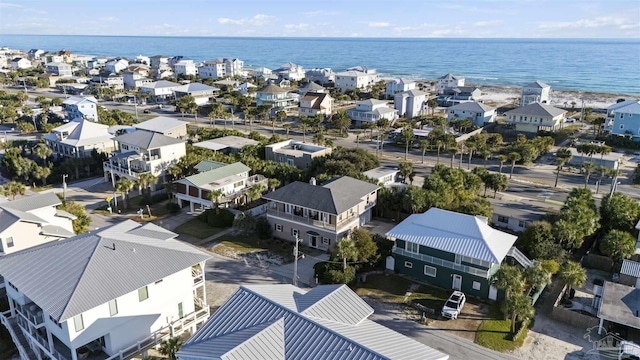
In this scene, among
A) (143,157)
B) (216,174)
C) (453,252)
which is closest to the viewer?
(453,252)

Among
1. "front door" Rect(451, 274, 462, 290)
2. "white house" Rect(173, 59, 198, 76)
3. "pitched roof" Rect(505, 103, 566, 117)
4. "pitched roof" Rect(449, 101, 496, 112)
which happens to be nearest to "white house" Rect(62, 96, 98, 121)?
"pitched roof" Rect(449, 101, 496, 112)

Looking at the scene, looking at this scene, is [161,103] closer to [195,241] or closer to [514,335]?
[195,241]

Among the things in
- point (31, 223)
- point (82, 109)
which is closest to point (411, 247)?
point (31, 223)

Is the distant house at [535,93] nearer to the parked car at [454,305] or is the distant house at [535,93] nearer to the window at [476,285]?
the window at [476,285]

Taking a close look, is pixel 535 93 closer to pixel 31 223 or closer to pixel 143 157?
pixel 143 157

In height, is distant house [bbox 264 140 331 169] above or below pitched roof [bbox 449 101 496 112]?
below

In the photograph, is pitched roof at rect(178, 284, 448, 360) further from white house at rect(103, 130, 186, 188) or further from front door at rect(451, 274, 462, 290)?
white house at rect(103, 130, 186, 188)

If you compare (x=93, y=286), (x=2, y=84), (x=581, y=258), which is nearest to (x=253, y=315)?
(x=93, y=286)
